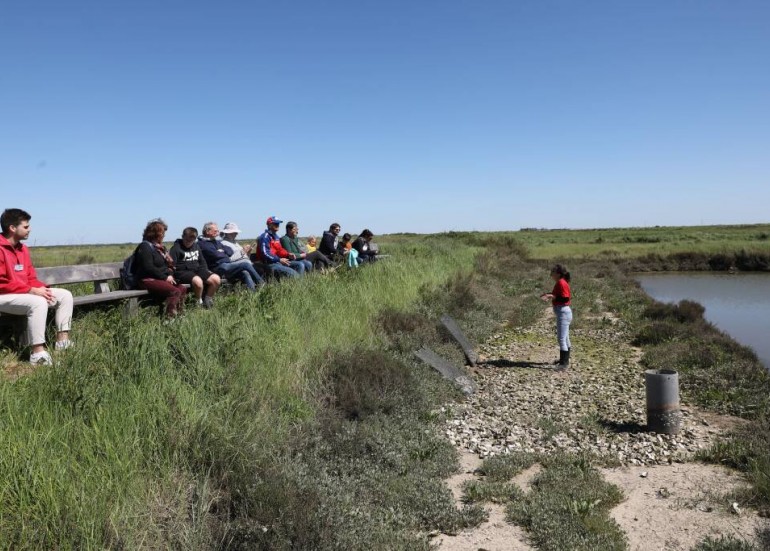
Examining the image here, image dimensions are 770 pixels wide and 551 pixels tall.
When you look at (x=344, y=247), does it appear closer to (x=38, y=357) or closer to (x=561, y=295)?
(x=561, y=295)

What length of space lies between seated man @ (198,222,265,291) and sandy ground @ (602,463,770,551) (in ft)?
24.5

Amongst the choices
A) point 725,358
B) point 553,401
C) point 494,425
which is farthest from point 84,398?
point 725,358

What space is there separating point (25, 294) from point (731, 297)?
92.8ft

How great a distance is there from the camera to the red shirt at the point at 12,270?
5820 millimetres

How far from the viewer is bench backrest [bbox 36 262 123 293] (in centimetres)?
778

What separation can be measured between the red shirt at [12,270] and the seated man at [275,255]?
6.08 metres

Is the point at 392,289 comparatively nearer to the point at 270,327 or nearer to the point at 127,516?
the point at 270,327

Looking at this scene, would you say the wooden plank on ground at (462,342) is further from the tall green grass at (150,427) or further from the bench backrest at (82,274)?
the bench backrest at (82,274)

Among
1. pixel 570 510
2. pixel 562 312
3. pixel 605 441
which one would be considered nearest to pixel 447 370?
pixel 605 441

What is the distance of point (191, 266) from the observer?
29.5 ft

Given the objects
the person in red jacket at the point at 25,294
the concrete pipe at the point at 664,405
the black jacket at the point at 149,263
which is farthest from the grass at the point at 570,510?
the black jacket at the point at 149,263

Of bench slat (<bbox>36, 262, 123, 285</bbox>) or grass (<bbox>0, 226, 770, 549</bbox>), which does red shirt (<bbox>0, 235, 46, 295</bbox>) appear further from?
bench slat (<bbox>36, 262, 123, 285</bbox>)

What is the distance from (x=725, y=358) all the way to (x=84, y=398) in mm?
10575

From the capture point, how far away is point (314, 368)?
6.35 m
